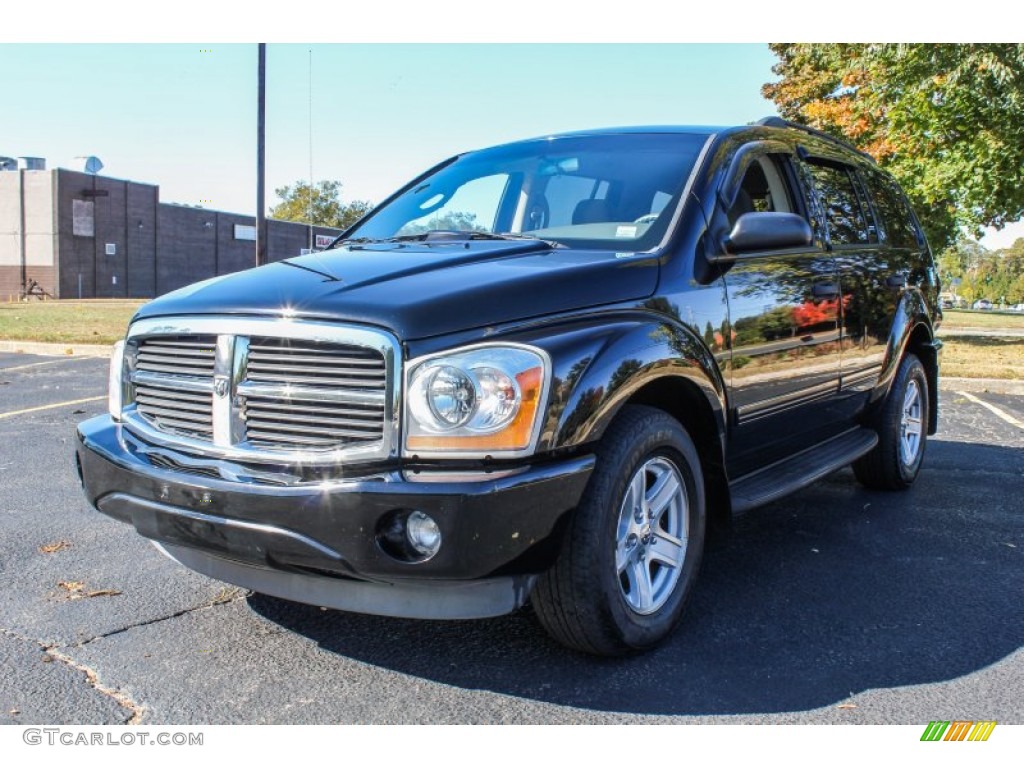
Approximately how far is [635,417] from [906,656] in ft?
4.15

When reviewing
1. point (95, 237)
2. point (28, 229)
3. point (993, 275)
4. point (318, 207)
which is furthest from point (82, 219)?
point (993, 275)

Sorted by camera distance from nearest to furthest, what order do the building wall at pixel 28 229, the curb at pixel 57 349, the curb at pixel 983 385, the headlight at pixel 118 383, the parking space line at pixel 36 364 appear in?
1. the headlight at pixel 118 383
2. the curb at pixel 983 385
3. the parking space line at pixel 36 364
4. the curb at pixel 57 349
5. the building wall at pixel 28 229

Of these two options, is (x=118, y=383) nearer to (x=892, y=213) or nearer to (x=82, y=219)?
(x=892, y=213)

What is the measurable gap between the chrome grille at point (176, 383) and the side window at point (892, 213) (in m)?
4.08

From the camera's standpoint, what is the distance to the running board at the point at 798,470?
3.83 metres

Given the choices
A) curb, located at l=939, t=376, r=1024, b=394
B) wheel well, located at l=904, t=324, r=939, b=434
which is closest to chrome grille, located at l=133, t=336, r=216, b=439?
wheel well, located at l=904, t=324, r=939, b=434

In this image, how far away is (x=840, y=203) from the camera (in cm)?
511

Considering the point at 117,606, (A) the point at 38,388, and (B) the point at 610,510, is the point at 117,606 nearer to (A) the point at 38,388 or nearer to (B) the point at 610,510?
(B) the point at 610,510

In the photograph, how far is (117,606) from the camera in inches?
143

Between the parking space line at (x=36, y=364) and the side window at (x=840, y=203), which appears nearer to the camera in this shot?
the side window at (x=840, y=203)

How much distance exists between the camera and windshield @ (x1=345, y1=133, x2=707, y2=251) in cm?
385

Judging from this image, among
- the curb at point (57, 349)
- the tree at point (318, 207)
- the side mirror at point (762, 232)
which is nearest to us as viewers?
the side mirror at point (762, 232)

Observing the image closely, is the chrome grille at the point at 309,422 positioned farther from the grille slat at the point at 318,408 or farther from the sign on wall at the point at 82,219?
the sign on wall at the point at 82,219

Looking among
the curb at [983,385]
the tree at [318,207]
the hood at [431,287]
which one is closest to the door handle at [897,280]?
the hood at [431,287]
